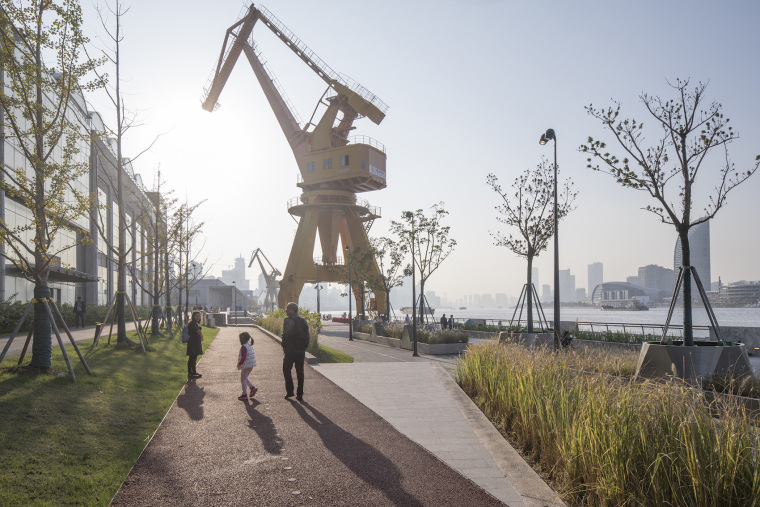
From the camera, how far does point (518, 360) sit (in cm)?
915

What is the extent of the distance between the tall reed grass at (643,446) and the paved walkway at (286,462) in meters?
0.95

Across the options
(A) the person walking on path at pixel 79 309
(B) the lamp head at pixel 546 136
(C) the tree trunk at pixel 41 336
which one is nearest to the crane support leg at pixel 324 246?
(A) the person walking on path at pixel 79 309

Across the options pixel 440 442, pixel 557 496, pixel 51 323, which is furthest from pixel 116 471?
pixel 51 323

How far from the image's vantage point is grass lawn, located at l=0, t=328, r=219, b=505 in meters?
5.02

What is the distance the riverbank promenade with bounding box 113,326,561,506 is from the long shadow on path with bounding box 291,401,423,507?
11mm

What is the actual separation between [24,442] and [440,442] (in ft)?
15.6

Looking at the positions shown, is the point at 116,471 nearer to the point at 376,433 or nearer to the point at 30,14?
the point at 376,433

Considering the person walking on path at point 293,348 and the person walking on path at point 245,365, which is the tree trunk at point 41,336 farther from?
the person walking on path at point 293,348

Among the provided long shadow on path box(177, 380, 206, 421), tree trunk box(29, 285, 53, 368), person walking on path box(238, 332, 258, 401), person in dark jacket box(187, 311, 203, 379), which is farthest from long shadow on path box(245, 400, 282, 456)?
tree trunk box(29, 285, 53, 368)

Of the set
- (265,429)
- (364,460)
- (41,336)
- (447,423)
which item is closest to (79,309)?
(41,336)

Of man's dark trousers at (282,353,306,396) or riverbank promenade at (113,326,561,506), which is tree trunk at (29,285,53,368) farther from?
man's dark trousers at (282,353,306,396)

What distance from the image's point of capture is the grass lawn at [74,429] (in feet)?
16.5

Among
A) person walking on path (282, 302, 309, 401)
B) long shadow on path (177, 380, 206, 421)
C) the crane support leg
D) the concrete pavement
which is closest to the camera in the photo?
the concrete pavement

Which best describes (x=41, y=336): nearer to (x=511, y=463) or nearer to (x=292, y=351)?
(x=292, y=351)
